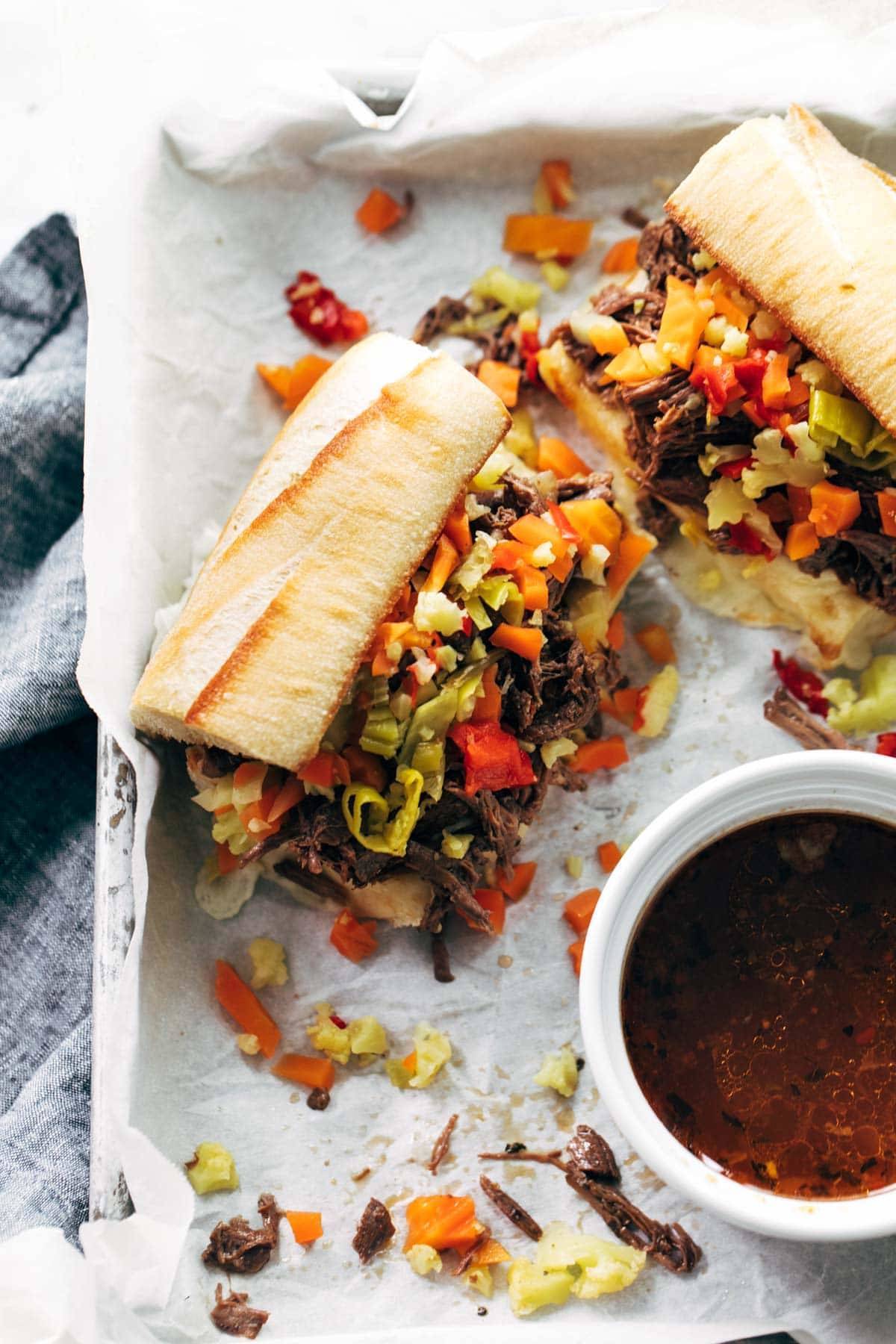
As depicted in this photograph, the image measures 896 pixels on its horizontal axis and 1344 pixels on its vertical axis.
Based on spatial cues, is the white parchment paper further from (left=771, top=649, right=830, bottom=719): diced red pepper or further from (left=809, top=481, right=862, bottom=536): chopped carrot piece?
(left=809, top=481, right=862, bottom=536): chopped carrot piece

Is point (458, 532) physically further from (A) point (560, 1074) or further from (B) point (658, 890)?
(A) point (560, 1074)

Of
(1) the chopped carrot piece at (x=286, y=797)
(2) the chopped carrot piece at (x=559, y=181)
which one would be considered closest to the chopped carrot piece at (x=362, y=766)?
(1) the chopped carrot piece at (x=286, y=797)

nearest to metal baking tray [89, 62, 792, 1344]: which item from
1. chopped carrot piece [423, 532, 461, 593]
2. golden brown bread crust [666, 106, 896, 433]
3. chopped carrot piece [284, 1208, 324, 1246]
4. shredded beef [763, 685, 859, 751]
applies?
chopped carrot piece [284, 1208, 324, 1246]

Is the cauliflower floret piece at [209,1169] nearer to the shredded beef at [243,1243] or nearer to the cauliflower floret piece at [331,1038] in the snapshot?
the shredded beef at [243,1243]

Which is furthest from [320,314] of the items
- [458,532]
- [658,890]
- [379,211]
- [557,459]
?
[658,890]

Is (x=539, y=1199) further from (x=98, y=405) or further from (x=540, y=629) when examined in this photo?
(x=98, y=405)

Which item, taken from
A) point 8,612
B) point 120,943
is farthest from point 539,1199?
point 8,612

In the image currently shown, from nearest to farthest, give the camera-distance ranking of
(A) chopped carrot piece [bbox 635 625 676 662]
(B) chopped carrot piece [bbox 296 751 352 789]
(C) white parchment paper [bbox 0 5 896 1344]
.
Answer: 1. (B) chopped carrot piece [bbox 296 751 352 789]
2. (C) white parchment paper [bbox 0 5 896 1344]
3. (A) chopped carrot piece [bbox 635 625 676 662]
